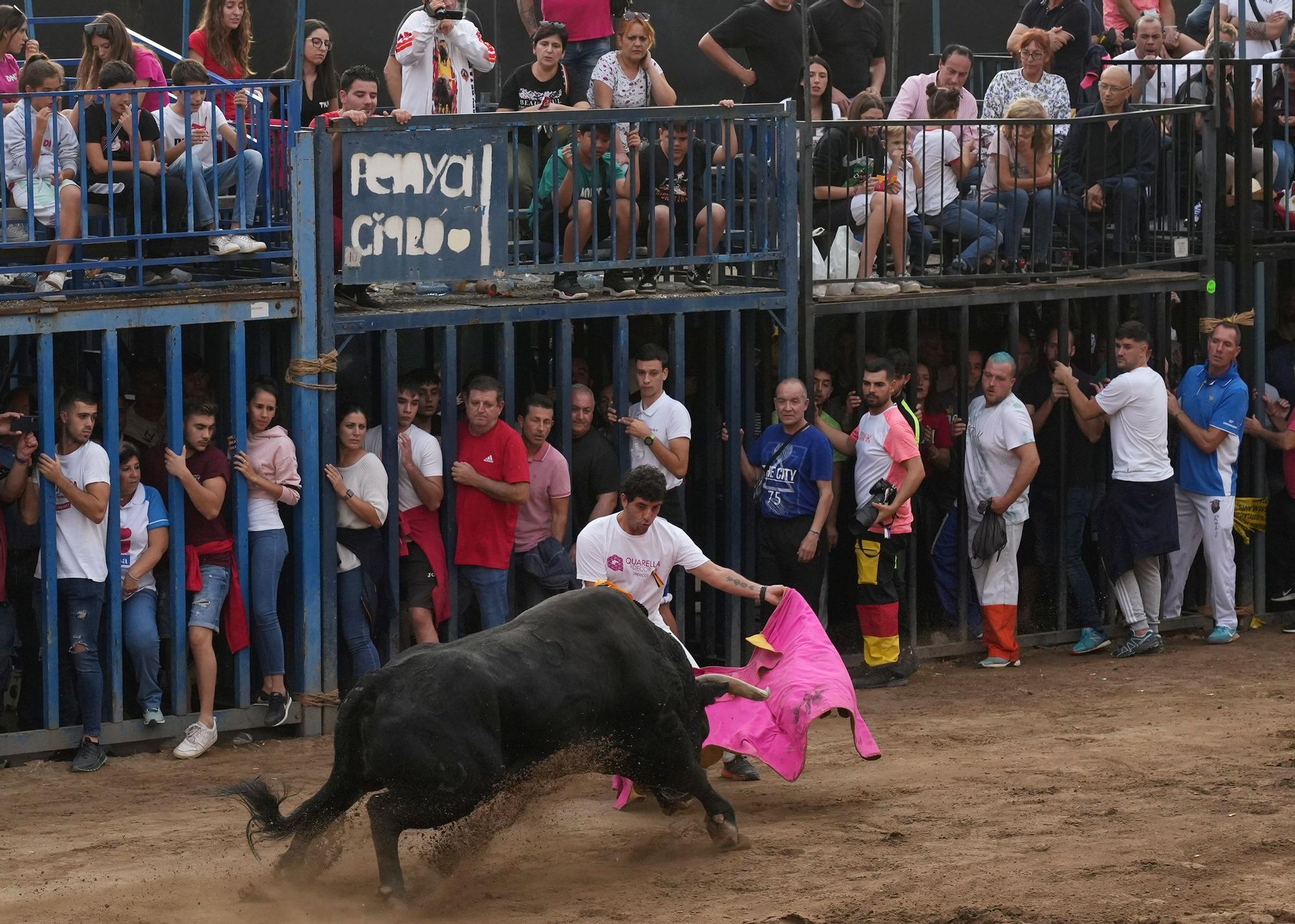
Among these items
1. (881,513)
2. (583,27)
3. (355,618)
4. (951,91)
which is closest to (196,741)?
(355,618)

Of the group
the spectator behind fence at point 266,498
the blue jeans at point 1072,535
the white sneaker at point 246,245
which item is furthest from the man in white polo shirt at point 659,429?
the blue jeans at point 1072,535

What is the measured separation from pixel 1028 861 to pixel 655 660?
175cm

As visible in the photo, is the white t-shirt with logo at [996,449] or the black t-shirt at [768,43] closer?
the white t-shirt with logo at [996,449]

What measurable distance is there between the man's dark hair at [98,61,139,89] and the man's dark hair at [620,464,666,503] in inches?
137

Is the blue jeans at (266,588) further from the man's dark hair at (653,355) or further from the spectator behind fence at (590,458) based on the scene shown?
the man's dark hair at (653,355)

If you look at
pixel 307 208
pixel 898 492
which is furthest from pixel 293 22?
pixel 898 492

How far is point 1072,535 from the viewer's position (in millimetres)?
12109

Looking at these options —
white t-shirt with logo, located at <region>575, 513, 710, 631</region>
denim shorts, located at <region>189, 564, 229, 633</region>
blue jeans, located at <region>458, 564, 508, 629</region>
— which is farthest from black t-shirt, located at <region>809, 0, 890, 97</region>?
denim shorts, located at <region>189, 564, 229, 633</region>

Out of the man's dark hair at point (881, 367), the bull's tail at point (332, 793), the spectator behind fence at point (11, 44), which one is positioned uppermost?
the spectator behind fence at point (11, 44)

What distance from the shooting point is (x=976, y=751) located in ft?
31.5

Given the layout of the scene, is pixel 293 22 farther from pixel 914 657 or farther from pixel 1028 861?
pixel 1028 861

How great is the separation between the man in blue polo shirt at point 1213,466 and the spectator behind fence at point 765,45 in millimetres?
3396

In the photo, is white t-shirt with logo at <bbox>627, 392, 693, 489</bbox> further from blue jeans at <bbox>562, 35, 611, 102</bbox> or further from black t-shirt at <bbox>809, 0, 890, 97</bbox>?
black t-shirt at <bbox>809, 0, 890, 97</bbox>

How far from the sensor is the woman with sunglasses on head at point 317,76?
11.3 meters
